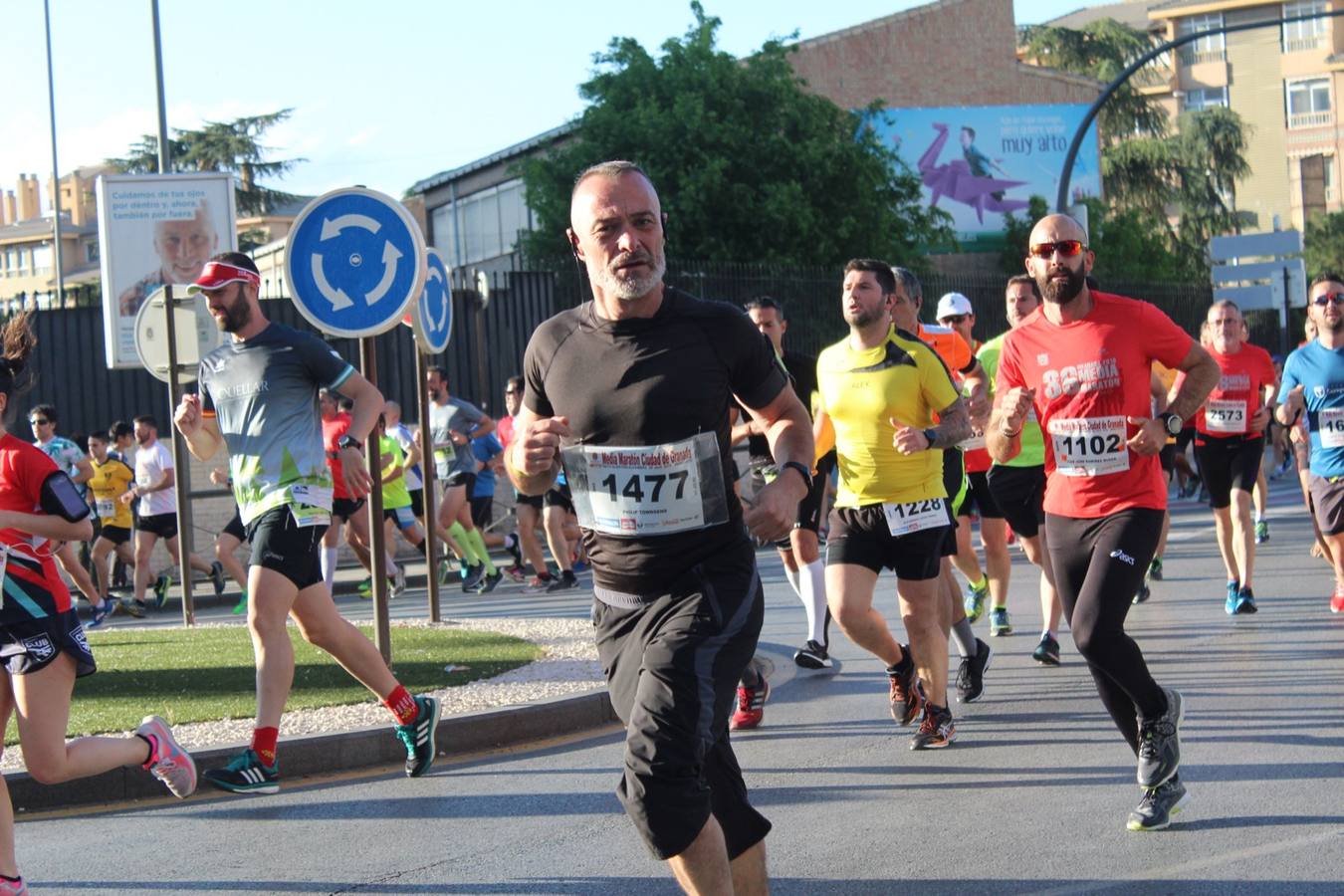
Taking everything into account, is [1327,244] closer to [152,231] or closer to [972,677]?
[152,231]

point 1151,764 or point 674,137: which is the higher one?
point 674,137

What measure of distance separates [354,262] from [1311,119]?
79288 mm

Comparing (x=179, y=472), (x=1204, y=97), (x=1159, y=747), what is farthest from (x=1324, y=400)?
(x=1204, y=97)

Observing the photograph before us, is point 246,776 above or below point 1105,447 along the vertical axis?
below

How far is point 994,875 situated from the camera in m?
5.19

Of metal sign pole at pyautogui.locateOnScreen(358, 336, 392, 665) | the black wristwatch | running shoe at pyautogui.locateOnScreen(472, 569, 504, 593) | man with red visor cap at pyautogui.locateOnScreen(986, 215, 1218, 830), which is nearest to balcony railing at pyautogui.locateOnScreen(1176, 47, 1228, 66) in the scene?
running shoe at pyautogui.locateOnScreen(472, 569, 504, 593)

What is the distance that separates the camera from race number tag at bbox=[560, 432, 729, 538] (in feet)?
13.4

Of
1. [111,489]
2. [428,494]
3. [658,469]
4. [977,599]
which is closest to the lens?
[658,469]

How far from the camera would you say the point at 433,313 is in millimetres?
12867

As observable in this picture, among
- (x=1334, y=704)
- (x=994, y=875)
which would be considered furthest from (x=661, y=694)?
(x=1334, y=704)

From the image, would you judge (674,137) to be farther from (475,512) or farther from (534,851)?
(534,851)

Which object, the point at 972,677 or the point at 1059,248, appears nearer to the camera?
the point at 1059,248

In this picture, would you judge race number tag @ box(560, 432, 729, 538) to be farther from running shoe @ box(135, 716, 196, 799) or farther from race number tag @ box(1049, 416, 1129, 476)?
running shoe @ box(135, 716, 196, 799)

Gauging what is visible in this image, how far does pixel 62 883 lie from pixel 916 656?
11.6 feet
